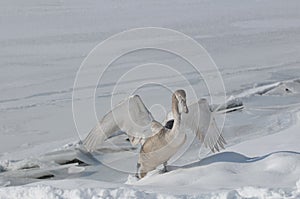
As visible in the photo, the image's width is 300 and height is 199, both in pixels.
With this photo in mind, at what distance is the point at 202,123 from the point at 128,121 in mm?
526

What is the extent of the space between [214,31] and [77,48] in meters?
3.07

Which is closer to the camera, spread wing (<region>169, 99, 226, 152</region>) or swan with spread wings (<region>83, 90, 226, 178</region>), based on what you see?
swan with spread wings (<region>83, 90, 226, 178</region>)

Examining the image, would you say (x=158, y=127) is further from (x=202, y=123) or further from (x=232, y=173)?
(x=232, y=173)

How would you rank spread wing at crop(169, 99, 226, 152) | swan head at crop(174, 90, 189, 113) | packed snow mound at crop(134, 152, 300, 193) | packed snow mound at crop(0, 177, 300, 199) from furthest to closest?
spread wing at crop(169, 99, 226, 152), swan head at crop(174, 90, 189, 113), packed snow mound at crop(134, 152, 300, 193), packed snow mound at crop(0, 177, 300, 199)

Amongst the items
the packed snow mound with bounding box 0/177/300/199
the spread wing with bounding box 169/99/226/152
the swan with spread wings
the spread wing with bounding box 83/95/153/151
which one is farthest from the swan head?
the packed snow mound with bounding box 0/177/300/199

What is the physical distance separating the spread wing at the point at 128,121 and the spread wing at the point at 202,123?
0.27m

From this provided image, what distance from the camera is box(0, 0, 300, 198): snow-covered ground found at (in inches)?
165

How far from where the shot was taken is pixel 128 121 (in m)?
4.84

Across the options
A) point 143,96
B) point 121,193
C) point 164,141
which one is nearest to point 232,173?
point 164,141

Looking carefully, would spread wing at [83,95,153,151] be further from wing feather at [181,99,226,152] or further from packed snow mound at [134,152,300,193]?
packed snow mound at [134,152,300,193]

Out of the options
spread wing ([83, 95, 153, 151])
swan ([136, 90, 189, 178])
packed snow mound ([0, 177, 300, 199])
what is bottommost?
packed snow mound ([0, 177, 300, 199])

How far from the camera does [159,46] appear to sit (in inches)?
440

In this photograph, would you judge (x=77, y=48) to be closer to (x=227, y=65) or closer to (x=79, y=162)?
(x=227, y=65)

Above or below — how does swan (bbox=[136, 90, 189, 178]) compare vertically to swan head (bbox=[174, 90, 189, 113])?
below
